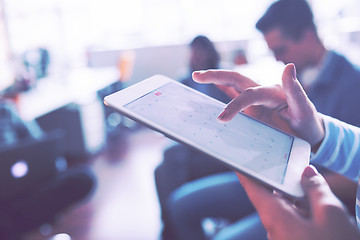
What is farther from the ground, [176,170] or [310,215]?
[310,215]

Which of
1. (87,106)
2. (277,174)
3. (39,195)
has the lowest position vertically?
(87,106)

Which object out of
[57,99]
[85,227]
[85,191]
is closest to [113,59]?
[57,99]

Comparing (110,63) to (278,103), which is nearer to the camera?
(278,103)

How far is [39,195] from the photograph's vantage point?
1290 millimetres

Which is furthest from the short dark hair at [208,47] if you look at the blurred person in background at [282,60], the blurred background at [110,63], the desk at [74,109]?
the desk at [74,109]

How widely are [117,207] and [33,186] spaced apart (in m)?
1.06

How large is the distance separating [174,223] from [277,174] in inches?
39.7

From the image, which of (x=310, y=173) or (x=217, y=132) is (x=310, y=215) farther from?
(x=217, y=132)

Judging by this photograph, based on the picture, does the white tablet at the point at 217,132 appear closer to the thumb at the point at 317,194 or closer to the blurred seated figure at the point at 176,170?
the thumb at the point at 317,194

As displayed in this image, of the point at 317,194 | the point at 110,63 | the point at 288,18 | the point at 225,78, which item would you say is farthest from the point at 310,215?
the point at 110,63

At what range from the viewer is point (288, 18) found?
1282 mm

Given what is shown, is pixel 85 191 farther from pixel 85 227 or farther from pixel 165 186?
pixel 85 227

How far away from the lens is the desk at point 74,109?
267 cm

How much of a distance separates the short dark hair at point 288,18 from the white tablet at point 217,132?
83cm
